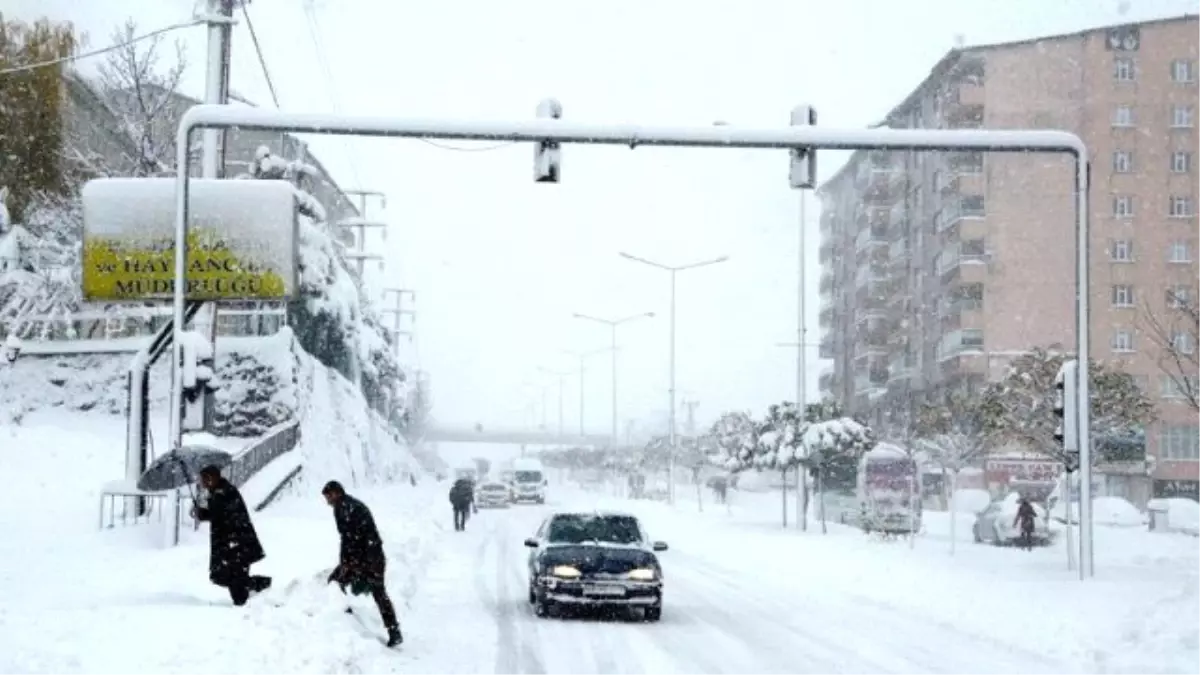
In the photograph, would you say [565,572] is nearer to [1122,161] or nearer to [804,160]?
[804,160]

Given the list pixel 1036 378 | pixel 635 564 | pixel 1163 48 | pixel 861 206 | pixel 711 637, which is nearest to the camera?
pixel 711 637

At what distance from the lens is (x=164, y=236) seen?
2739cm

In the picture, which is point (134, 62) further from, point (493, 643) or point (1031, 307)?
point (1031, 307)

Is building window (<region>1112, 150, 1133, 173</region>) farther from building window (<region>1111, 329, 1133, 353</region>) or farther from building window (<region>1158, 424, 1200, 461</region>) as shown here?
building window (<region>1158, 424, 1200, 461</region>)

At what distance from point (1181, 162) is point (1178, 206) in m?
2.31

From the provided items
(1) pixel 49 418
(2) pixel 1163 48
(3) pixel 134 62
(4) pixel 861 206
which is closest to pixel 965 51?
(2) pixel 1163 48

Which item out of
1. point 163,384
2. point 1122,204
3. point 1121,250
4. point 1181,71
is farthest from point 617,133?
point 1181,71

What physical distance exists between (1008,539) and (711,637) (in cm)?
2469

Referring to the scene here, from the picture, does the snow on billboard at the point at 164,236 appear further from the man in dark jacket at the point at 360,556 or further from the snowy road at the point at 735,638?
the man in dark jacket at the point at 360,556

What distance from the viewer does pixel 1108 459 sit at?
4419cm

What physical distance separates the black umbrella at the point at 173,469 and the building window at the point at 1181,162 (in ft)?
219

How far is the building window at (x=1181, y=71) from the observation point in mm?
73750

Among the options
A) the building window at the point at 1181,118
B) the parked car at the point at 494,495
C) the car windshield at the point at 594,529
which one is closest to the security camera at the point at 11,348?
the car windshield at the point at 594,529

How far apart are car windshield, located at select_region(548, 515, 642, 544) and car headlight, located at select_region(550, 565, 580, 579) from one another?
44.0 inches
